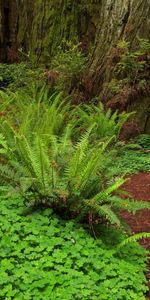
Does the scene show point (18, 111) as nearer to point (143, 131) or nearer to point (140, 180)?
point (143, 131)

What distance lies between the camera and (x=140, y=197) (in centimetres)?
566

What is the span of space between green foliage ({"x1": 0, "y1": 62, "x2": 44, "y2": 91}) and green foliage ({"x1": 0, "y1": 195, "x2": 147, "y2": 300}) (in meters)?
5.60

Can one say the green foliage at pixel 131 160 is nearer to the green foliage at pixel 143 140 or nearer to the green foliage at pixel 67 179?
Result: the green foliage at pixel 143 140

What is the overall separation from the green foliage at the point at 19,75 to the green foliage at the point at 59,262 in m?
5.60

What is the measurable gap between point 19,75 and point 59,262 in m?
7.44

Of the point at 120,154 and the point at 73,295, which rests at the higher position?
the point at 73,295

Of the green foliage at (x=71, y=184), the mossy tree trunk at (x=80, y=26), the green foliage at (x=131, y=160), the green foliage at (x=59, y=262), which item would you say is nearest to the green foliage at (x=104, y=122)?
the green foliage at (x=131, y=160)

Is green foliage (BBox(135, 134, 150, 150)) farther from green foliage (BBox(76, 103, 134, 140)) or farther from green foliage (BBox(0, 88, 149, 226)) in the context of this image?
green foliage (BBox(0, 88, 149, 226))

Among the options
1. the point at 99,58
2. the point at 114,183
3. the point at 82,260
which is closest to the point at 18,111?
the point at 99,58

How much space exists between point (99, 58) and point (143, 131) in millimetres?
1762

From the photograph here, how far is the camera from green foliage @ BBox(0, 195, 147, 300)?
3.47 meters

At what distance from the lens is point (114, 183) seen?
4.60 meters

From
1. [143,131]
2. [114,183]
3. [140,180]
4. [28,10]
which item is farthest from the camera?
[28,10]

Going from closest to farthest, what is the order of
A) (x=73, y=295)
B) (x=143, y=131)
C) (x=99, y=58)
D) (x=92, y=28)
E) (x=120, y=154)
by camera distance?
1. (x=73, y=295)
2. (x=120, y=154)
3. (x=143, y=131)
4. (x=99, y=58)
5. (x=92, y=28)
